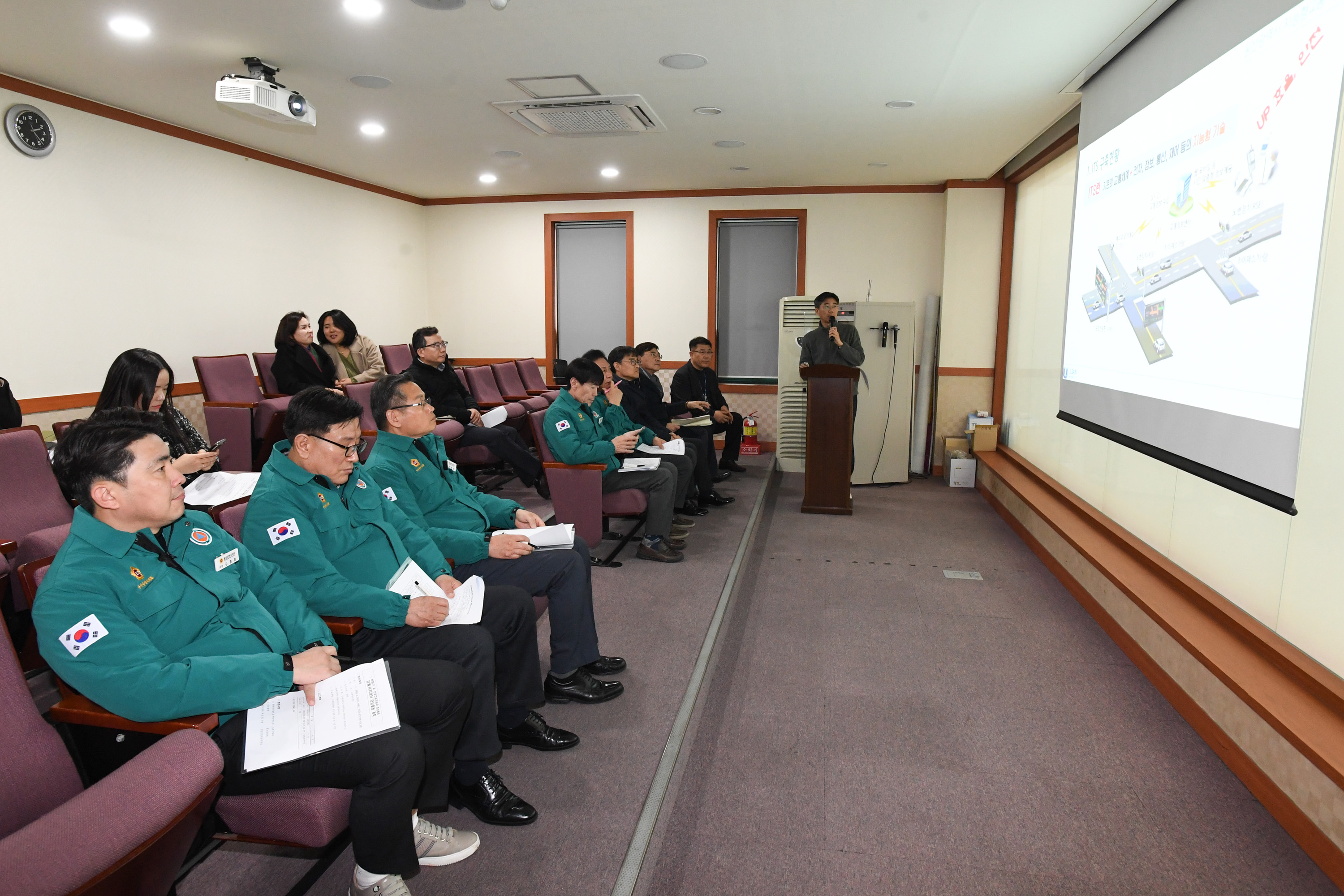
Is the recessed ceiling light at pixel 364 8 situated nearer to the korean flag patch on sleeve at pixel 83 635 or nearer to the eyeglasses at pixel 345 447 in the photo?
the eyeglasses at pixel 345 447

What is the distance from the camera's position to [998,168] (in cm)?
622

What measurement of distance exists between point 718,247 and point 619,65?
3.92m

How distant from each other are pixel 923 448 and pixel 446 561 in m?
5.36

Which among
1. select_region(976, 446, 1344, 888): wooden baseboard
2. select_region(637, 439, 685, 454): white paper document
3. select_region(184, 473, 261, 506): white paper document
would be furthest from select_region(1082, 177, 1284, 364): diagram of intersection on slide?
select_region(184, 473, 261, 506): white paper document

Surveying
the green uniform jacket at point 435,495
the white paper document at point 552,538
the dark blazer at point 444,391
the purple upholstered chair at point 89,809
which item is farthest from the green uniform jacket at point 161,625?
the dark blazer at point 444,391

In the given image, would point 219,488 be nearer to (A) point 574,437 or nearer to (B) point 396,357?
(A) point 574,437

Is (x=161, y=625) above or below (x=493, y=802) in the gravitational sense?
above

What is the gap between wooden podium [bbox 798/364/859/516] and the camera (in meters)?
5.14

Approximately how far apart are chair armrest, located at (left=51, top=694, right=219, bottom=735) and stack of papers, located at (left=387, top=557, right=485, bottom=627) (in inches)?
27.5

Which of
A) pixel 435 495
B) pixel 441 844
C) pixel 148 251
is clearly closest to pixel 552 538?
pixel 435 495

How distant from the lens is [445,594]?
235 cm

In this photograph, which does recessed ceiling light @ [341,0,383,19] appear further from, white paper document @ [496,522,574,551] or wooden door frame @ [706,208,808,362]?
wooden door frame @ [706,208,808,362]

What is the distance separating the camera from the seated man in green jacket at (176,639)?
4.76 feet

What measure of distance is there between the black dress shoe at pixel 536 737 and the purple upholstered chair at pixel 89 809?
1120 millimetres
